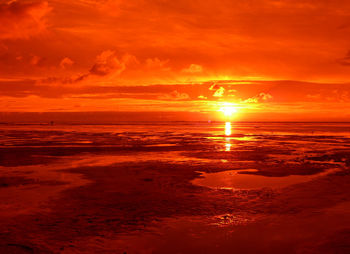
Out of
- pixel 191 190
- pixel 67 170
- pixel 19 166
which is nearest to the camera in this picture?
pixel 191 190

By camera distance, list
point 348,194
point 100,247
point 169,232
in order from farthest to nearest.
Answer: point 348,194 → point 169,232 → point 100,247

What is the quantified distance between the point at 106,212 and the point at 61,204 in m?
2.17

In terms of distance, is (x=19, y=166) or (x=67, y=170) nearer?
(x=67, y=170)

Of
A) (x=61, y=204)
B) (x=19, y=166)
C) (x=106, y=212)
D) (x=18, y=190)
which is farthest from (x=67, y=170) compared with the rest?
(x=106, y=212)

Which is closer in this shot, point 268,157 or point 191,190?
point 191,190

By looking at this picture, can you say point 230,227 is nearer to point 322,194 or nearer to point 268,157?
point 322,194

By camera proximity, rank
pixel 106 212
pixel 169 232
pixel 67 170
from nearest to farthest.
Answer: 1. pixel 169 232
2. pixel 106 212
3. pixel 67 170

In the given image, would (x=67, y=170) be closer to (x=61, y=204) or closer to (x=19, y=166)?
(x=19, y=166)

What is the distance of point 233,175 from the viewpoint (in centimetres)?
2094

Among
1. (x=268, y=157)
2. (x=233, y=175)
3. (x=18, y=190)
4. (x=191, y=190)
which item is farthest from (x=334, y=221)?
(x=268, y=157)

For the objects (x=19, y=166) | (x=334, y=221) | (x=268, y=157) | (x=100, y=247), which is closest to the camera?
(x=100, y=247)

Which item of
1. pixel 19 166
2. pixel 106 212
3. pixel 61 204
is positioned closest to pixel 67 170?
pixel 19 166

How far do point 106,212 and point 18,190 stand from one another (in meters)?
5.79

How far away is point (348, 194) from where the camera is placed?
50.9 ft
